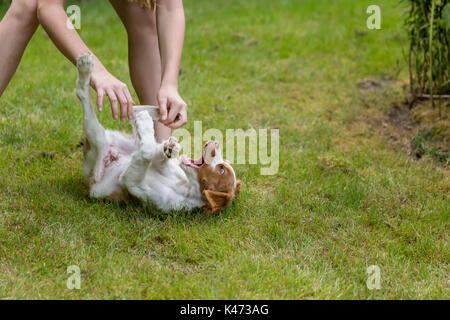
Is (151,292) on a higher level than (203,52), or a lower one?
lower

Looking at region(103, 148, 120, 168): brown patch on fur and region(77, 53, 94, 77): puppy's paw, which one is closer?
region(77, 53, 94, 77): puppy's paw

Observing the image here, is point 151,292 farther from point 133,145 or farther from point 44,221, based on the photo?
point 133,145

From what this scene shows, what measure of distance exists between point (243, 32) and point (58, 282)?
13.6 feet

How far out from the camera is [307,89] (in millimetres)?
4367

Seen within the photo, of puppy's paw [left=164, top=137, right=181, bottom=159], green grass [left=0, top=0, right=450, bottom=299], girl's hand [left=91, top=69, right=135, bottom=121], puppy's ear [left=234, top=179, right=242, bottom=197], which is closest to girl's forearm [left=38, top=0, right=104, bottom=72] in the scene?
girl's hand [left=91, top=69, right=135, bottom=121]

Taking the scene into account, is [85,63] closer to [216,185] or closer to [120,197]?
[120,197]

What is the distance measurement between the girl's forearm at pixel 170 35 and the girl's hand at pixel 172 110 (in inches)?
5.3

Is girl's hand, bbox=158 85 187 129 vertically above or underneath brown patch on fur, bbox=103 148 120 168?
above

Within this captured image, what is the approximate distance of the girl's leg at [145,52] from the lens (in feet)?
9.05

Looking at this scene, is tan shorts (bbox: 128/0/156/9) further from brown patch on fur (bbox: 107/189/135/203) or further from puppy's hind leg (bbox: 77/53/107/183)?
brown patch on fur (bbox: 107/189/135/203)

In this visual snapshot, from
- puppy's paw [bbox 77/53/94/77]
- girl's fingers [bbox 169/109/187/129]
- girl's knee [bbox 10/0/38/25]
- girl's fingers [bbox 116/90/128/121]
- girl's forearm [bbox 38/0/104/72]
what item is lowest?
girl's fingers [bbox 169/109/187/129]

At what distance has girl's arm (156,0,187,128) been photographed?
88.7 inches

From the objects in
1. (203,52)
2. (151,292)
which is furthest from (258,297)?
(203,52)

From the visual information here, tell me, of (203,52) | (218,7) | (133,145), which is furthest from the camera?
(218,7)
